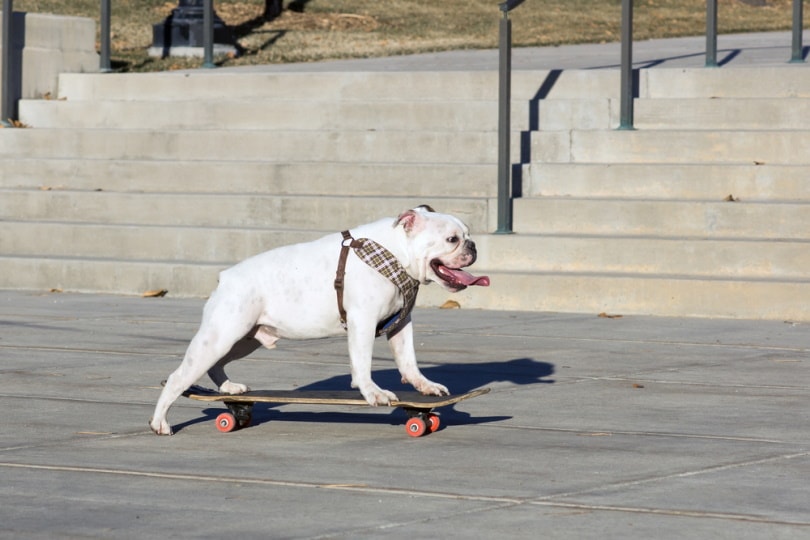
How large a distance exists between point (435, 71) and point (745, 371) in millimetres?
7251

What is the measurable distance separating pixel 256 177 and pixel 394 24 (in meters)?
9.03

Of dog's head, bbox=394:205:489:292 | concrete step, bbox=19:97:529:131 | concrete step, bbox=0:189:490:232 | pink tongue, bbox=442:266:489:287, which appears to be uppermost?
concrete step, bbox=19:97:529:131

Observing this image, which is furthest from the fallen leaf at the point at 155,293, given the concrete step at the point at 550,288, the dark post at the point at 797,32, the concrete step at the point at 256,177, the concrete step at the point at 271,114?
the dark post at the point at 797,32

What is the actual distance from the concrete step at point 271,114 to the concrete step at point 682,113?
1.05 feet

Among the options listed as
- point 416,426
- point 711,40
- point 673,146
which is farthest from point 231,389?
point 711,40

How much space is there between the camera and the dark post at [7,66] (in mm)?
16234

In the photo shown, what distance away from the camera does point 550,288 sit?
12.3m

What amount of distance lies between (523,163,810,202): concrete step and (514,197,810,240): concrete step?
0.31 m

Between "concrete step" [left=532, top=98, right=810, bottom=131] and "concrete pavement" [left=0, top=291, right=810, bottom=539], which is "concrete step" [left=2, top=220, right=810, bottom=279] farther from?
"concrete step" [left=532, top=98, right=810, bottom=131]

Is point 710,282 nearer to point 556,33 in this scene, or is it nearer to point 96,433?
point 96,433

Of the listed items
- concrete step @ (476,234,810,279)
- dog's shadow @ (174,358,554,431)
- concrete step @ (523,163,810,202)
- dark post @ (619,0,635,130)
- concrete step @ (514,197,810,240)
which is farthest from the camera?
dark post @ (619,0,635,130)

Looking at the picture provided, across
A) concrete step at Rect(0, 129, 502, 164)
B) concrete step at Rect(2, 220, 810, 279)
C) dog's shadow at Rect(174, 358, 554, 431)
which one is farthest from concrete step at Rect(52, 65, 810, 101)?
dog's shadow at Rect(174, 358, 554, 431)

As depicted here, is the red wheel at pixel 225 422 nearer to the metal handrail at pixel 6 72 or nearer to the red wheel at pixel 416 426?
the red wheel at pixel 416 426

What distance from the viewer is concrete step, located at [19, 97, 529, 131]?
14727 mm
